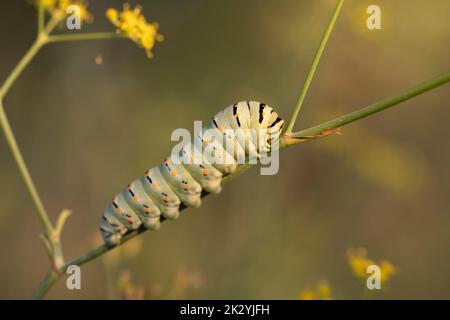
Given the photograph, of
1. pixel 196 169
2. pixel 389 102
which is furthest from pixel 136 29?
pixel 389 102

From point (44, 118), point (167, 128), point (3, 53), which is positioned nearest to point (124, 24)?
point (167, 128)

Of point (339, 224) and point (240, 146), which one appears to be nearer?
point (240, 146)

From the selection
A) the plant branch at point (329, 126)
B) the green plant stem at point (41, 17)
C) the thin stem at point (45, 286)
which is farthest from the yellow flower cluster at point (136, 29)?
the thin stem at point (45, 286)

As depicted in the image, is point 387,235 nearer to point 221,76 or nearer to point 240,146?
point 221,76

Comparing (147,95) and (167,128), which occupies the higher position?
(147,95)

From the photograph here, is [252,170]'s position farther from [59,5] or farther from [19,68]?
[19,68]

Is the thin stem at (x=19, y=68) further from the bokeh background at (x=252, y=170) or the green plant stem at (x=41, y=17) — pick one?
the bokeh background at (x=252, y=170)

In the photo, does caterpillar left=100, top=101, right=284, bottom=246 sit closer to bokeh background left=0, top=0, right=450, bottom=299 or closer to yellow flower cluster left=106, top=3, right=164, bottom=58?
yellow flower cluster left=106, top=3, right=164, bottom=58
